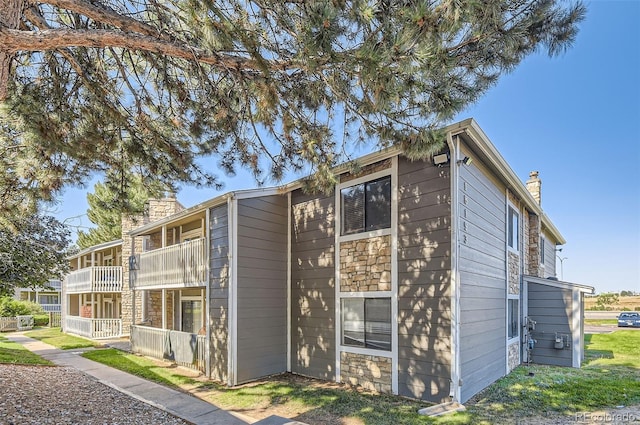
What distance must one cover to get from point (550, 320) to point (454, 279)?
6.11m

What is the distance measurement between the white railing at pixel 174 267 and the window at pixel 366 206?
3873 mm

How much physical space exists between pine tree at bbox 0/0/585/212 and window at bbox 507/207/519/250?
19.0ft

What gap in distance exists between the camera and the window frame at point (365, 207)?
7652 millimetres

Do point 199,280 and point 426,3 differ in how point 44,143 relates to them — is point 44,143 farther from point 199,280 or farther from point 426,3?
point 426,3

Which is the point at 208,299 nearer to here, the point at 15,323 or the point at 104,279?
the point at 104,279

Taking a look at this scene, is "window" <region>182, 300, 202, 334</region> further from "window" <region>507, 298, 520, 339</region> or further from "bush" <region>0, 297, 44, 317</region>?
"bush" <region>0, 297, 44, 317</region>

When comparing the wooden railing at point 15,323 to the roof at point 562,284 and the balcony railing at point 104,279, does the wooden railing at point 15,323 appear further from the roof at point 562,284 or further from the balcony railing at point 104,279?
the roof at point 562,284

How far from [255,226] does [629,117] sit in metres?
13.8

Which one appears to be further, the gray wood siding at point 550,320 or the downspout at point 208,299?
the gray wood siding at point 550,320

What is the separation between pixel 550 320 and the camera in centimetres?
1052

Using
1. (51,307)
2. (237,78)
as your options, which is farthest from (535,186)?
(51,307)

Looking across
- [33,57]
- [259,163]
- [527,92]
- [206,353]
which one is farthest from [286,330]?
[527,92]

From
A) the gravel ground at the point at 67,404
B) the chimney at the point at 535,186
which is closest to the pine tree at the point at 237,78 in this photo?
the gravel ground at the point at 67,404

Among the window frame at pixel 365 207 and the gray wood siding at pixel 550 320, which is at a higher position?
the window frame at pixel 365 207
